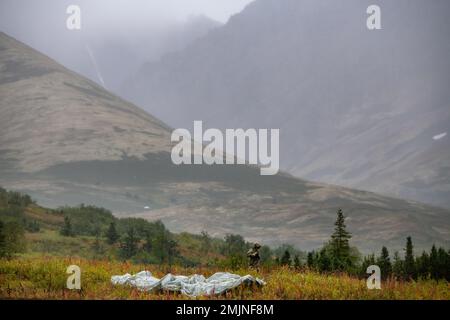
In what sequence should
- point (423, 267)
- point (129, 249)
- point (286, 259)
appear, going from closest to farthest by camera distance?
point (423, 267) → point (286, 259) → point (129, 249)

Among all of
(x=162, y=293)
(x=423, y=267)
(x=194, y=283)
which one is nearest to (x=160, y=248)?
(x=423, y=267)

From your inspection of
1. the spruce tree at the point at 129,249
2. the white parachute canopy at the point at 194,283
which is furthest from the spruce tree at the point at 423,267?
the spruce tree at the point at 129,249

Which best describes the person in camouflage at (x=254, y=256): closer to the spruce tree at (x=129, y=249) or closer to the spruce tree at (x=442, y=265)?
the spruce tree at (x=442, y=265)

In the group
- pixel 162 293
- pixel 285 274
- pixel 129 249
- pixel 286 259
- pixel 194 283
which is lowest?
pixel 162 293

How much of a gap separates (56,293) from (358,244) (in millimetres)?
91148

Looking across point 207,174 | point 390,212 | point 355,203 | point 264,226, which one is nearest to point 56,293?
point 264,226

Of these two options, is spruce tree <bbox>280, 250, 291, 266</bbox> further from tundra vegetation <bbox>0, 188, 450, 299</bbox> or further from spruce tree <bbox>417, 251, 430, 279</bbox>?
spruce tree <bbox>417, 251, 430, 279</bbox>

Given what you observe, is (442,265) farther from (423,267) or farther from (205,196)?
(205,196)

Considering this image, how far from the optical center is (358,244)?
99.8 m

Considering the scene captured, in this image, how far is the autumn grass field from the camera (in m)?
12.4

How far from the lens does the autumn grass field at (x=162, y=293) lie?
12414 millimetres

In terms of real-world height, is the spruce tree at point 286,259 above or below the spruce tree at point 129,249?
below

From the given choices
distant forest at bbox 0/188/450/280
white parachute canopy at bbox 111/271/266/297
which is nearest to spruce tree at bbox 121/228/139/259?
distant forest at bbox 0/188/450/280

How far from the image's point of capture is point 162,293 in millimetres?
12883
